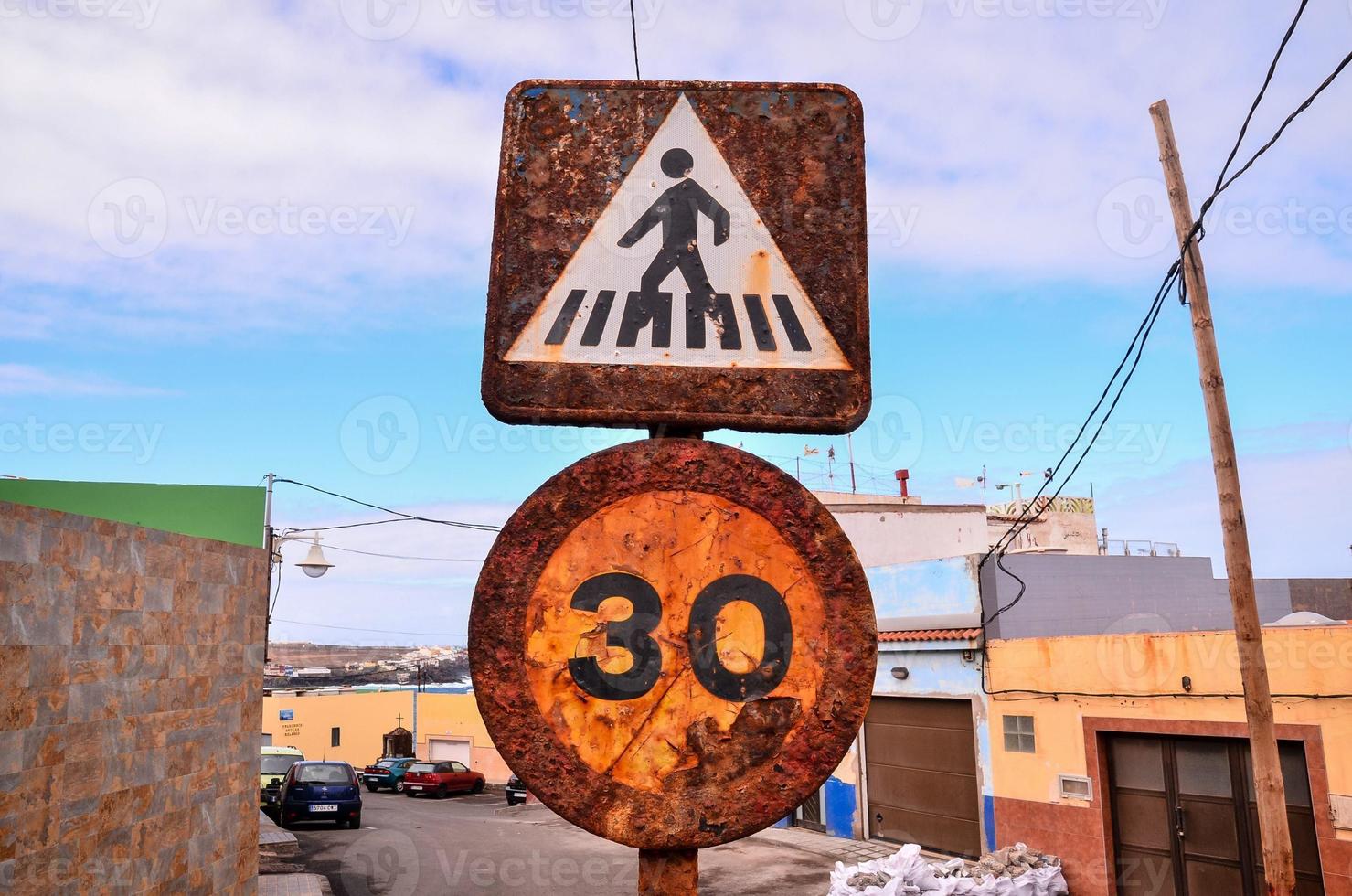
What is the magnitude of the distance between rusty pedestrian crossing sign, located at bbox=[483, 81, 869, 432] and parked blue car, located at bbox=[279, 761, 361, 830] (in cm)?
1966

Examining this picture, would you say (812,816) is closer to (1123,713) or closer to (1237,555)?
(1123,713)

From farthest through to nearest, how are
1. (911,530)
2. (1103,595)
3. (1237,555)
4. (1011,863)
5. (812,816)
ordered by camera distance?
(911,530) → (812,816) → (1103,595) → (1011,863) → (1237,555)

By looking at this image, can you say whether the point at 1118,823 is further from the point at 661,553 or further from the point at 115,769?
the point at 661,553

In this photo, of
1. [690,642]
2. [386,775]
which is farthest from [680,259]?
[386,775]

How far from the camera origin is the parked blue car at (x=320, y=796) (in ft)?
62.4

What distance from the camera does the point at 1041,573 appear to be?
1557 cm

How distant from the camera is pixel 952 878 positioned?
36.3ft

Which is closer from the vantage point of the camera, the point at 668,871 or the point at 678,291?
the point at 668,871

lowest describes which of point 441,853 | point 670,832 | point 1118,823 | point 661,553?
point 441,853

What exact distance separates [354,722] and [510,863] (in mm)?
24473

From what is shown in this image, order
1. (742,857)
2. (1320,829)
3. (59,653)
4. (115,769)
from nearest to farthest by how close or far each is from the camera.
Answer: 1. (59,653)
2. (115,769)
3. (1320,829)
4. (742,857)

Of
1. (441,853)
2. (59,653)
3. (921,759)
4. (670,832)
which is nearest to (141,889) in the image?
(59,653)

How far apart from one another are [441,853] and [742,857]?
487 centimetres

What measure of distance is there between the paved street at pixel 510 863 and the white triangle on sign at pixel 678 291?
481 inches
